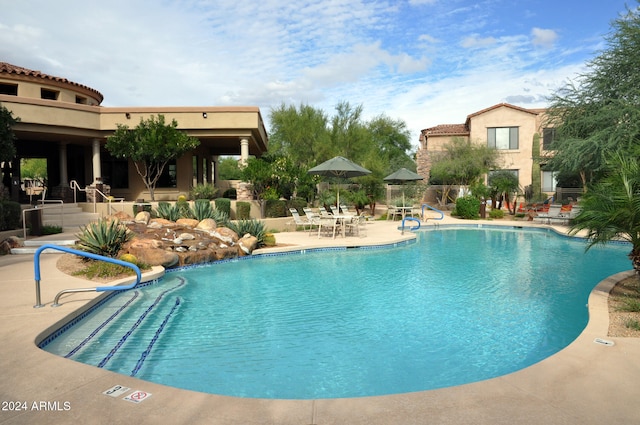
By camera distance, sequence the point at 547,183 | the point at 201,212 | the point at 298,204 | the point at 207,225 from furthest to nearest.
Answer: the point at 547,183, the point at 298,204, the point at 201,212, the point at 207,225

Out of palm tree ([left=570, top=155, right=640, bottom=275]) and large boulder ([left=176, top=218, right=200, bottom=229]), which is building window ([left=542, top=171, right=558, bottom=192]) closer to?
palm tree ([left=570, top=155, right=640, bottom=275])

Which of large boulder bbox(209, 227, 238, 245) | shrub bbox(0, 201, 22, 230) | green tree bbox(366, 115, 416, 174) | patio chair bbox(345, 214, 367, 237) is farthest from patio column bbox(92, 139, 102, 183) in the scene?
green tree bbox(366, 115, 416, 174)

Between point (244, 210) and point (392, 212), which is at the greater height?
point (244, 210)

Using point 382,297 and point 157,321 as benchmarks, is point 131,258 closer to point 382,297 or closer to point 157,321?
point 157,321

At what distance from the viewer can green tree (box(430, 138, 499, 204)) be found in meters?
26.6

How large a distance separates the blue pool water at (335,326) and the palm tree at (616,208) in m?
1.34

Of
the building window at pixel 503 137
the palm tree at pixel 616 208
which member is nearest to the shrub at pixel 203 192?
the palm tree at pixel 616 208

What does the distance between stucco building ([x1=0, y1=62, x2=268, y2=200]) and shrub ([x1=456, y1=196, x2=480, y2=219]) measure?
1136 centimetres

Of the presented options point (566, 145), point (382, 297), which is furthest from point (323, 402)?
point (566, 145)

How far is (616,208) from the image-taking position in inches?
243

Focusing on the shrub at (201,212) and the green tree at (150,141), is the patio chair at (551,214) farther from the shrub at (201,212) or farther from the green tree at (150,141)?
the green tree at (150,141)

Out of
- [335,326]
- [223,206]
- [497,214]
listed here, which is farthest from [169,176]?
[335,326]

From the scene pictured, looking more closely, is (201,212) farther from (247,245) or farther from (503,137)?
(503,137)

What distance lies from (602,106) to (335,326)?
53.7 ft
